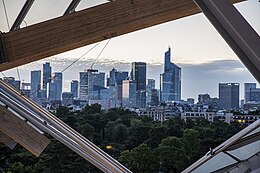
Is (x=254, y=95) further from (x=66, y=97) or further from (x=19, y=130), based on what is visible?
(x=66, y=97)

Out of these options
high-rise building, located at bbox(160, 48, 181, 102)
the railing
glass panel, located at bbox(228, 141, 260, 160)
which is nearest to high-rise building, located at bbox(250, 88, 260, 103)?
glass panel, located at bbox(228, 141, 260, 160)

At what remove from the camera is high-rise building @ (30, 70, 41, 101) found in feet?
14.8

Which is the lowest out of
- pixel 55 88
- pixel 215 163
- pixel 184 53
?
pixel 215 163

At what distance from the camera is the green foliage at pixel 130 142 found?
289 inches

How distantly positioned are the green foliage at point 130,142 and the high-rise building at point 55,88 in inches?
28.1

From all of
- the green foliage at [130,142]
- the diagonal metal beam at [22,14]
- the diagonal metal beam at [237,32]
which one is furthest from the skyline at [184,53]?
the diagonal metal beam at [237,32]

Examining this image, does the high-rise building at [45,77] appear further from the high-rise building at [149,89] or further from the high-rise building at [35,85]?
the high-rise building at [149,89]

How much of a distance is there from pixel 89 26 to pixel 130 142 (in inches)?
223

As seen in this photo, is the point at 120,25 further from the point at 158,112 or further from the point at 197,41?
the point at 197,41

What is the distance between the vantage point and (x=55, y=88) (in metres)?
5.88

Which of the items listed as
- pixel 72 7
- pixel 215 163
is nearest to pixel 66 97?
pixel 72 7

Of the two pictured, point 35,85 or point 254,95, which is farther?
point 35,85

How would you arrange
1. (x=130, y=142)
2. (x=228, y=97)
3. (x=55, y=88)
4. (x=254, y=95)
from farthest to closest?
(x=130, y=142)
(x=55, y=88)
(x=228, y=97)
(x=254, y=95)

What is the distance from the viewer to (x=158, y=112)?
7449 mm
